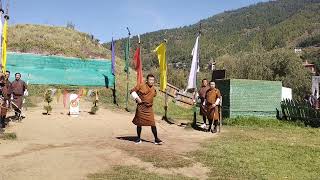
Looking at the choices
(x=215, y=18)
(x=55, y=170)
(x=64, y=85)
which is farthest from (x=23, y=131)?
(x=215, y=18)

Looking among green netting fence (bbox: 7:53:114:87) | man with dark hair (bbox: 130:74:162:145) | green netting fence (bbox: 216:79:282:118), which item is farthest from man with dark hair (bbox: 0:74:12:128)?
green netting fence (bbox: 7:53:114:87)

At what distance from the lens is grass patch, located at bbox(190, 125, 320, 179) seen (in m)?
9.34

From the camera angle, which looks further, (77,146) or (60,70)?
(60,70)

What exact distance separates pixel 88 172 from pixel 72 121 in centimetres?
937

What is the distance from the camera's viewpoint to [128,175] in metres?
8.55

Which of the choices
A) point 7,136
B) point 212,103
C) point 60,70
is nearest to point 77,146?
point 7,136

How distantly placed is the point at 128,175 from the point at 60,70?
66.2 ft

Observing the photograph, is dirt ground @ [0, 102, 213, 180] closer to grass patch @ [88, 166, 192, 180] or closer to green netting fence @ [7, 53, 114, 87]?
grass patch @ [88, 166, 192, 180]

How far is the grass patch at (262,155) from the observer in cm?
934

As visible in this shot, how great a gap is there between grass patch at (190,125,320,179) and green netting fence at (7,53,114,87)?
1348 cm

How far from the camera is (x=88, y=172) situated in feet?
28.4

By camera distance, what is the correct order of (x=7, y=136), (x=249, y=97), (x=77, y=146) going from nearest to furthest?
(x=77, y=146), (x=7, y=136), (x=249, y=97)

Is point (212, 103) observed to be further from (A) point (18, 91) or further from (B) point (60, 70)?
(B) point (60, 70)

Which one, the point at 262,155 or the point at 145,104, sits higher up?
the point at 145,104
